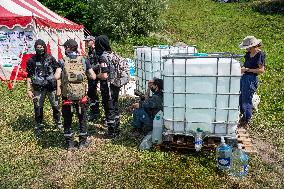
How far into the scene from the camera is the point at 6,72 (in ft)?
46.3

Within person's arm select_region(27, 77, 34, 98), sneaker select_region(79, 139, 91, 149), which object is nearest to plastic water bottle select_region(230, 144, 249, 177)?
sneaker select_region(79, 139, 91, 149)

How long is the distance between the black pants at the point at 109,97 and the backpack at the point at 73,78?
767 millimetres

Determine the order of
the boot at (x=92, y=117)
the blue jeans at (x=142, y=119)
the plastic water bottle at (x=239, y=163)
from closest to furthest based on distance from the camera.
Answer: the plastic water bottle at (x=239, y=163), the blue jeans at (x=142, y=119), the boot at (x=92, y=117)

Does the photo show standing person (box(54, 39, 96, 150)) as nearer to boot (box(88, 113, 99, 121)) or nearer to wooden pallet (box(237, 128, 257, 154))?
boot (box(88, 113, 99, 121))

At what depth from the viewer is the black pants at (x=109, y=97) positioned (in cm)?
783

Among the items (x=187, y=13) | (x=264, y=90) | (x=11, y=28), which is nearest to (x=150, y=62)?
(x=264, y=90)

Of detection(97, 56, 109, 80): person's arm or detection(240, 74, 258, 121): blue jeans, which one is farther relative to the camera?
detection(240, 74, 258, 121): blue jeans

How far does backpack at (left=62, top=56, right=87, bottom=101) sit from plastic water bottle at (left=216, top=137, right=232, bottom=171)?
285 centimetres

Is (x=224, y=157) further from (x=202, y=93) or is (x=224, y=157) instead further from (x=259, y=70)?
(x=259, y=70)

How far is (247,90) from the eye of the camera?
804 centimetres

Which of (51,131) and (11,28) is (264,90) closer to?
(51,131)

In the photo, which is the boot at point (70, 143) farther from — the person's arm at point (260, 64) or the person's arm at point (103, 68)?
the person's arm at point (260, 64)

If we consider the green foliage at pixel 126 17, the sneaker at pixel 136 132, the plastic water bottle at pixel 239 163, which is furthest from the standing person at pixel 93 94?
the green foliage at pixel 126 17

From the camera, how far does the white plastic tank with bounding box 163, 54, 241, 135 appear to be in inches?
261
